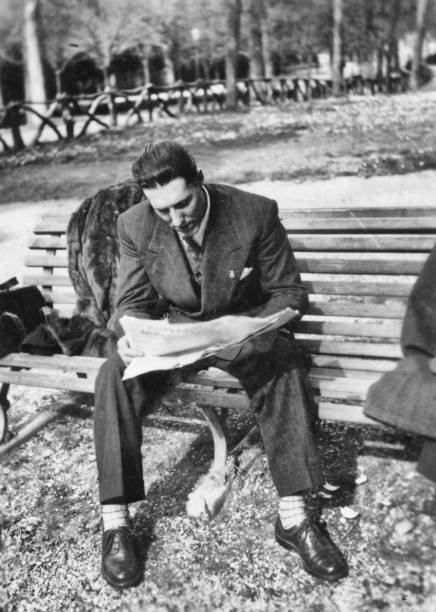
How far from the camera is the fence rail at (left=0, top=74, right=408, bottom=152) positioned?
1872 cm

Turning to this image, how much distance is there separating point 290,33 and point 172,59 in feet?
25.2

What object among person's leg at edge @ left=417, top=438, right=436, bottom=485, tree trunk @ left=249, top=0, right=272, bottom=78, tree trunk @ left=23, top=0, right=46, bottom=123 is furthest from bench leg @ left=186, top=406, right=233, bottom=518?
tree trunk @ left=249, top=0, right=272, bottom=78

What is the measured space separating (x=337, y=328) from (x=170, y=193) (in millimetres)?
1115

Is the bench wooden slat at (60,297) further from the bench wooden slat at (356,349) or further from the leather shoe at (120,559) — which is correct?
the leather shoe at (120,559)

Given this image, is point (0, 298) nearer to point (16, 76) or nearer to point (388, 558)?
point (388, 558)

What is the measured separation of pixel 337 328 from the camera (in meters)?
3.32

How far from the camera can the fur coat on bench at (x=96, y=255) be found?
151 inches

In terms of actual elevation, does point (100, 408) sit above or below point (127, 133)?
above

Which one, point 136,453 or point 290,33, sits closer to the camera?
point 136,453

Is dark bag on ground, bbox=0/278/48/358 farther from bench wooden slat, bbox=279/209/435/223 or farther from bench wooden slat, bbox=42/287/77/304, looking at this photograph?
bench wooden slat, bbox=279/209/435/223

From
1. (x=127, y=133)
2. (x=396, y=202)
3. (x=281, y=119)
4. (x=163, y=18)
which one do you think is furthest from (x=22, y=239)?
(x=163, y=18)

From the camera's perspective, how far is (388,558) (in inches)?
108

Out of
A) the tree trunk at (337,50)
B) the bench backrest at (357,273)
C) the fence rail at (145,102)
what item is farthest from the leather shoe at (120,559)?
the tree trunk at (337,50)

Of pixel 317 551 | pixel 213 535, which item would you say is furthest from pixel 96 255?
pixel 317 551
